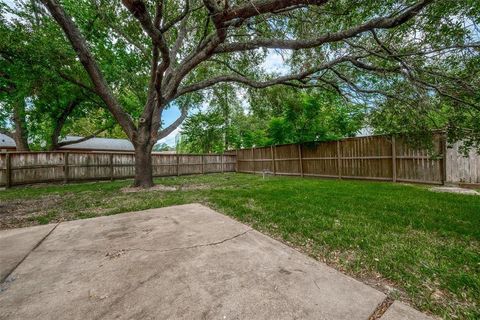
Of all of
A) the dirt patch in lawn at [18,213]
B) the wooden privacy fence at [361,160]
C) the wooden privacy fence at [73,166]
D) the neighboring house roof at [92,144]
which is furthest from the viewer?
the neighboring house roof at [92,144]

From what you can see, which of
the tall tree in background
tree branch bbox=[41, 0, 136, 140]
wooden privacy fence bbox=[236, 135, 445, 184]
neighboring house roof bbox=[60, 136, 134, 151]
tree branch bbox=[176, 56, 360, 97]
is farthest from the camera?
neighboring house roof bbox=[60, 136, 134, 151]

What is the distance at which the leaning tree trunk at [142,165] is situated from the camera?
660 cm

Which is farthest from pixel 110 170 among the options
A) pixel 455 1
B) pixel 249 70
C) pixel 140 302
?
pixel 455 1

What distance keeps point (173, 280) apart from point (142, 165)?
6028 mm

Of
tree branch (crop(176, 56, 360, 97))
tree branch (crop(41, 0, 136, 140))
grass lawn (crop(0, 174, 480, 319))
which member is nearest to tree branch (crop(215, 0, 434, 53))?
tree branch (crop(176, 56, 360, 97))

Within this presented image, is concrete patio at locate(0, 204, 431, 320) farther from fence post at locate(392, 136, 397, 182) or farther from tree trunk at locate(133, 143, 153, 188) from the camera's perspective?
fence post at locate(392, 136, 397, 182)

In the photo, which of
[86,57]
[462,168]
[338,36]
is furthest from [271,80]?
[462,168]

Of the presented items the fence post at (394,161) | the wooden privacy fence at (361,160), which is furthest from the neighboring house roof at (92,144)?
the fence post at (394,161)

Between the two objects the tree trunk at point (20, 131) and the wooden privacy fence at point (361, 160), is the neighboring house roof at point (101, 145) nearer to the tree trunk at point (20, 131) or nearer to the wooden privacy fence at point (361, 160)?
the tree trunk at point (20, 131)

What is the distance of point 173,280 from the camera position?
4.59 feet

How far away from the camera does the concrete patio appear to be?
112 cm

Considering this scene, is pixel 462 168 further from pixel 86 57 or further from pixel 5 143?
pixel 5 143

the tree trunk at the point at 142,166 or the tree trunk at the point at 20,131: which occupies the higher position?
the tree trunk at the point at 20,131

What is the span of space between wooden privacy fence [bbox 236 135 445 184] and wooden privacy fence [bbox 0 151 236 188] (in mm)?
5573
